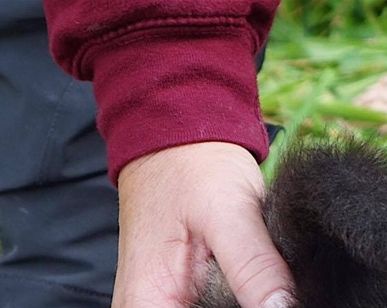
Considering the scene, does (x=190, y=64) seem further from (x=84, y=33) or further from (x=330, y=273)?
(x=330, y=273)

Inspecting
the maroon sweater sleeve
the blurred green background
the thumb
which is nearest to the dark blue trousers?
the maroon sweater sleeve

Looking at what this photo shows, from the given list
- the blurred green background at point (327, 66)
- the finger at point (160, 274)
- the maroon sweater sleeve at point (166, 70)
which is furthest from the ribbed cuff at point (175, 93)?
the blurred green background at point (327, 66)

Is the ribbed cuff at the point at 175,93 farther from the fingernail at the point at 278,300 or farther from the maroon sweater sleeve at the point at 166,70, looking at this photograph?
the fingernail at the point at 278,300

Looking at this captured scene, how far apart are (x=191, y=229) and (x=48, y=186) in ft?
1.69

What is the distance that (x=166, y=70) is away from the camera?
41.4 inches

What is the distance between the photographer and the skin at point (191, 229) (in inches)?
35.3

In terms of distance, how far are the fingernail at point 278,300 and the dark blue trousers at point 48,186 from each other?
59cm

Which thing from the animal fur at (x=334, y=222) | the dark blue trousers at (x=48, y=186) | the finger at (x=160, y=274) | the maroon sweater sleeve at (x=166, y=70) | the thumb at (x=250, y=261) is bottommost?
the dark blue trousers at (x=48, y=186)

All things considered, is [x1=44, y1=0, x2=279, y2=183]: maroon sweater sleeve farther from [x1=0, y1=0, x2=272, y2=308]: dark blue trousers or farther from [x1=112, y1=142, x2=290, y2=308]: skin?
[x1=0, y1=0, x2=272, y2=308]: dark blue trousers

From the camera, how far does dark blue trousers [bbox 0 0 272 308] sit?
140cm

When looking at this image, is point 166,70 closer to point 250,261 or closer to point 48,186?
point 250,261

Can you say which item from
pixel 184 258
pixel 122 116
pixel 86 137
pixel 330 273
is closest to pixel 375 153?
pixel 330 273

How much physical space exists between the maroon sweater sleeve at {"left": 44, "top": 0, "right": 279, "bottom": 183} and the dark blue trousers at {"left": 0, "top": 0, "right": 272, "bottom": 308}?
285 millimetres

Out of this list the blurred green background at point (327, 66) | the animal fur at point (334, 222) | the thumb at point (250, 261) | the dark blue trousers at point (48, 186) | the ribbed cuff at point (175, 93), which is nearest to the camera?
the animal fur at point (334, 222)
